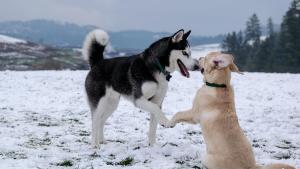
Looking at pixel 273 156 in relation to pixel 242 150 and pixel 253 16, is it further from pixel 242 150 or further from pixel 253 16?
pixel 253 16

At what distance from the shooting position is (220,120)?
591 centimetres

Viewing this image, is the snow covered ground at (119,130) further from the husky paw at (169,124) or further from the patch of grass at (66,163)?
the husky paw at (169,124)

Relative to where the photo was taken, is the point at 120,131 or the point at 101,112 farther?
the point at 120,131

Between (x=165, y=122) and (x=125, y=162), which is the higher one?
(x=165, y=122)

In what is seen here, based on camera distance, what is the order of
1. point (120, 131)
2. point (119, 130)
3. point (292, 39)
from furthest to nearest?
point (292, 39)
point (119, 130)
point (120, 131)

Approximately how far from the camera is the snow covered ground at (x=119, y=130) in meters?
7.57

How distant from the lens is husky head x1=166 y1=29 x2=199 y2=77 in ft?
25.8

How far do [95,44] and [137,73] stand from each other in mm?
1333

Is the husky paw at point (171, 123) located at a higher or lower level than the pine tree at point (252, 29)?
lower

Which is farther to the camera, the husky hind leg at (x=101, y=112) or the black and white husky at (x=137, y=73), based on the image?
the husky hind leg at (x=101, y=112)

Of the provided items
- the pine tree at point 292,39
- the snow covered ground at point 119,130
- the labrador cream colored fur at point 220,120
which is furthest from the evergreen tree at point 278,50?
the labrador cream colored fur at point 220,120

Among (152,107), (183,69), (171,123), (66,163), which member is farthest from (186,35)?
(66,163)

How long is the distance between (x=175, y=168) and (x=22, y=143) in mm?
3437

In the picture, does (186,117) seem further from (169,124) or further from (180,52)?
(180,52)
